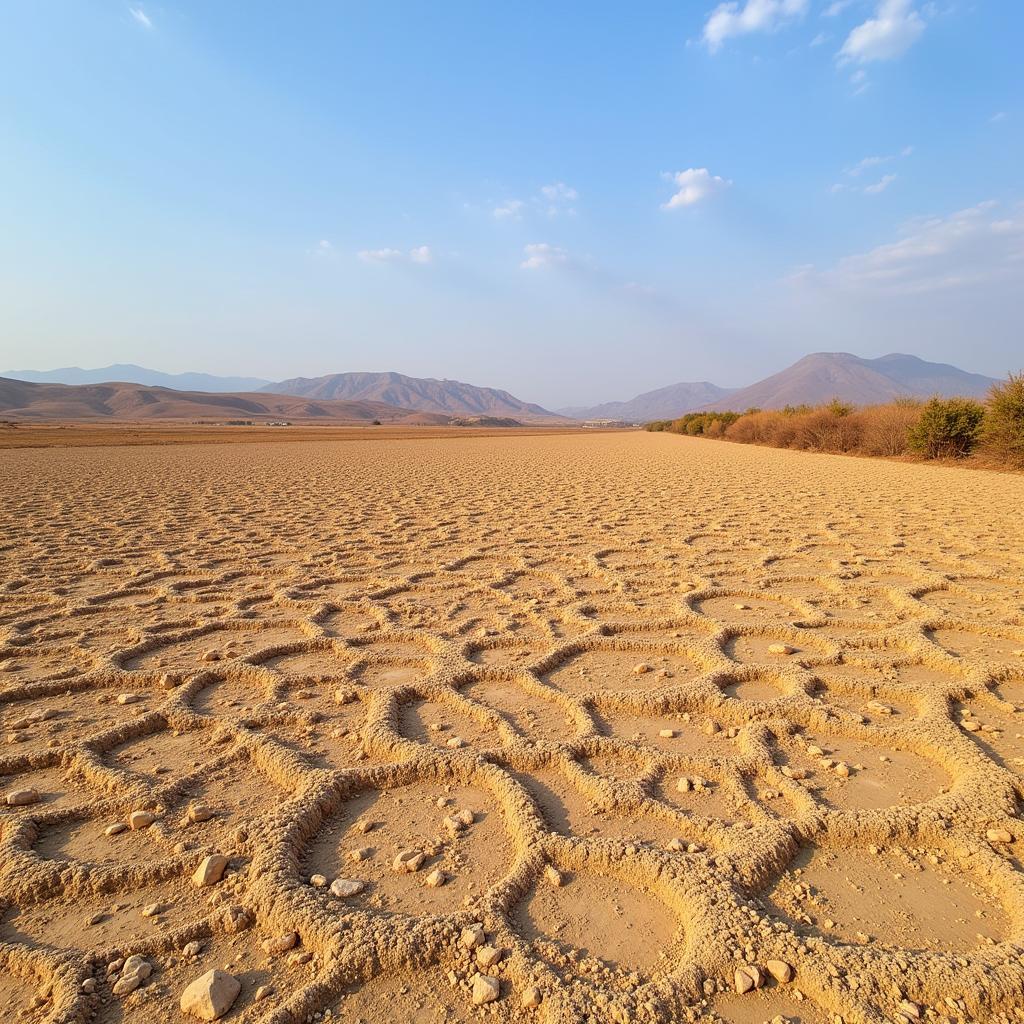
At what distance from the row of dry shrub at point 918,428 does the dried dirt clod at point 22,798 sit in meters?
14.7

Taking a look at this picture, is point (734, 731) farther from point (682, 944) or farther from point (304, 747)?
point (304, 747)

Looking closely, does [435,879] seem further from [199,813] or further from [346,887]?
[199,813]

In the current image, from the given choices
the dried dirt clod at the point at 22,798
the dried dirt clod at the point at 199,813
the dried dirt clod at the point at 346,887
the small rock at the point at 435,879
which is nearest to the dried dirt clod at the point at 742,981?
the small rock at the point at 435,879

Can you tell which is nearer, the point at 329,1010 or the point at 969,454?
the point at 329,1010

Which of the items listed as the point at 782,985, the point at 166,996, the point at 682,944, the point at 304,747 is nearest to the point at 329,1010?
the point at 166,996

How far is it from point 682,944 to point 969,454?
1580 cm

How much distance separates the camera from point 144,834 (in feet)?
4.83

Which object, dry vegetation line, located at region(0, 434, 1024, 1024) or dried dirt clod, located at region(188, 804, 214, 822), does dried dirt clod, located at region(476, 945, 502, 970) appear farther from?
dried dirt clod, located at region(188, 804, 214, 822)

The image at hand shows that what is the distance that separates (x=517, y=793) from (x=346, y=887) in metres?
0.49

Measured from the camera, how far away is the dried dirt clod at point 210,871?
129 cm

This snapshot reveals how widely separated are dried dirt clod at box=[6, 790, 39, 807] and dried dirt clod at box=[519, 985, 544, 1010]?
1.43 metres

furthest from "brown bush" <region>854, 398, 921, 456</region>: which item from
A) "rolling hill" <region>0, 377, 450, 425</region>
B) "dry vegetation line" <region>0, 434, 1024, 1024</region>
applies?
"rolling hill" <region>0, 377, 450, 425</region>

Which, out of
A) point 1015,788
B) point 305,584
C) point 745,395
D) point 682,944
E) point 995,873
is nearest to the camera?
point 682,944

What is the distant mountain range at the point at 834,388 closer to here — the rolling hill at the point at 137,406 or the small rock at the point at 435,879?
the rolling hill at the point at 137,406
